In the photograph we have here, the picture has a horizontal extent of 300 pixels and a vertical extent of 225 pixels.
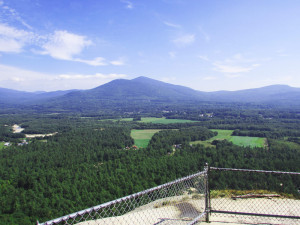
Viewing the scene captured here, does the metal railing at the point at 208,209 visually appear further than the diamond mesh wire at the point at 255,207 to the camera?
No

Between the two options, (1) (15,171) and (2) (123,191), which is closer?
(2) (123,191)

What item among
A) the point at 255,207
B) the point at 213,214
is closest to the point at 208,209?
the point at 213,214

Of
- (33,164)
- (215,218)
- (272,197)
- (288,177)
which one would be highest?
(215,218)

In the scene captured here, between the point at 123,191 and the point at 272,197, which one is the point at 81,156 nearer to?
the point at 123,191

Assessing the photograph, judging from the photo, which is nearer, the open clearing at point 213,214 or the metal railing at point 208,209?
the metal railing at point 208,209

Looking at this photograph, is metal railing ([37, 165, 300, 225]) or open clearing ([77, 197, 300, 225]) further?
open clearing ([77, 197, 300, 225])

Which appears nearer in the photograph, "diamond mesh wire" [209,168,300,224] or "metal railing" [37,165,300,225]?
"metal railing" [37,165,300,225]

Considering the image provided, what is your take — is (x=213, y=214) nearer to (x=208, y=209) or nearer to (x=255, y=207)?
(x=208, y=209)

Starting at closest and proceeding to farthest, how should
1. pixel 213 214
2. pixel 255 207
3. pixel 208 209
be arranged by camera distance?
pixel 208 209, pixel 213 214, pixel 255 207

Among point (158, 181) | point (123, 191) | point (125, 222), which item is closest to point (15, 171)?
point (123, 191)

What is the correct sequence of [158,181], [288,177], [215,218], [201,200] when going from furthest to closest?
[158,181], [288,177], [201,200], [215,218]

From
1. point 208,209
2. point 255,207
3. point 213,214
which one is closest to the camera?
point 208,209
